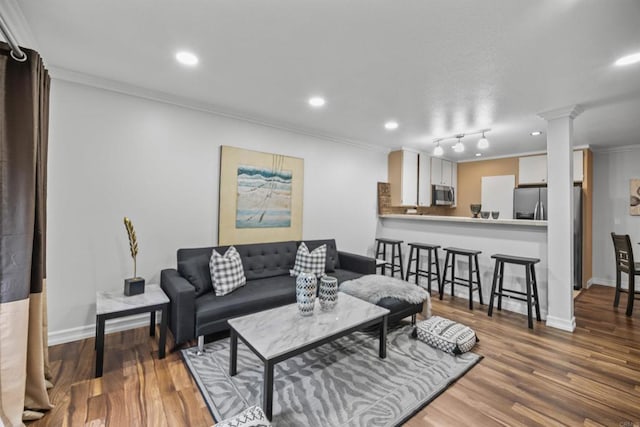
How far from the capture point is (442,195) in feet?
19.9

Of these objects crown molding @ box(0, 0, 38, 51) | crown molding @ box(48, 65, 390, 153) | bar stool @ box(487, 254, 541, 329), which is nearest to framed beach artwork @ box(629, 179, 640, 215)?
bar stool @ box(487, 254, 541, 329)

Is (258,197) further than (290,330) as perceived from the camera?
Yes

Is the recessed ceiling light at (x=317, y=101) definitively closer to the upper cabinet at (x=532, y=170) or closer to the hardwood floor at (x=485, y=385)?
the hardwood floor at (x=485, y=385)

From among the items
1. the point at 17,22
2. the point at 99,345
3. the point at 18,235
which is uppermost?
the point at 17,22

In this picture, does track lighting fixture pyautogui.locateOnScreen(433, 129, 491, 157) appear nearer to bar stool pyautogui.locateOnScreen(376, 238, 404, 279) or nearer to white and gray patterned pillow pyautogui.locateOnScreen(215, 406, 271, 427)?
bar stool pyautogui.locateOnScreen(376, 238, 404, 279)

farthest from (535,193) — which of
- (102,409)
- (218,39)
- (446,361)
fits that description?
(102,409)

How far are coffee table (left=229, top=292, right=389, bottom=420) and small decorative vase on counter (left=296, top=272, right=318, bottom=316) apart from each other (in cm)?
6

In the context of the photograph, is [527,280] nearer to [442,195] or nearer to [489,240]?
[489,240]

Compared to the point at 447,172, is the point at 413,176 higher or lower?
lower

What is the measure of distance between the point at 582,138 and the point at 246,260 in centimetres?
527

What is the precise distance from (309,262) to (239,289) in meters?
0.94

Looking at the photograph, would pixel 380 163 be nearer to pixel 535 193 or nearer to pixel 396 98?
pixel 396 98

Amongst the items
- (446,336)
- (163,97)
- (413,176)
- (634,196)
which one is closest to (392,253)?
(413,176)

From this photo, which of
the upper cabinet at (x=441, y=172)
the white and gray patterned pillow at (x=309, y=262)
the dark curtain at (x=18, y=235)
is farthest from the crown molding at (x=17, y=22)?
the upper cabinet at (x=441, y=172)
